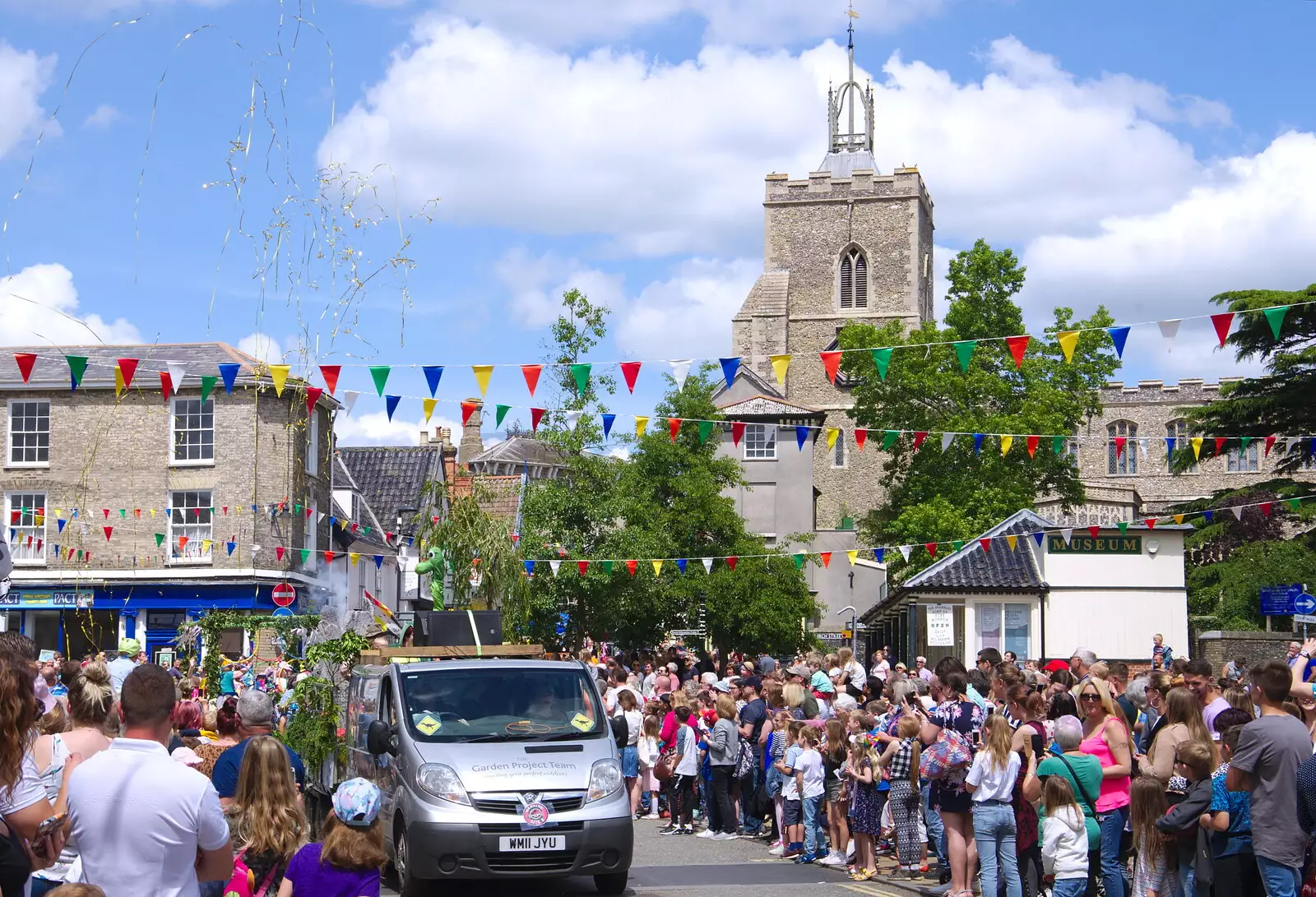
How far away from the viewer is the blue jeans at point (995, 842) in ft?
35.7

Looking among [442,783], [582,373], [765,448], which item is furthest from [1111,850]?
[765,448]

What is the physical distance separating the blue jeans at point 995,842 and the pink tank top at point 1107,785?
0.69 meters

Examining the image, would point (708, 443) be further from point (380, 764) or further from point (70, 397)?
point (380, 764)

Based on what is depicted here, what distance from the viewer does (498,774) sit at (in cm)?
1168

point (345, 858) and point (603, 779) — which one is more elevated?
point (345, 858)

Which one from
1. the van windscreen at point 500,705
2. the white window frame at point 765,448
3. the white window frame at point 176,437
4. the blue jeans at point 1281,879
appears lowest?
the blue jeans at point 1281,879

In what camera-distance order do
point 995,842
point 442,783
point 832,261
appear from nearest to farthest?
point 995,842 < point 442,783 < point 832,261

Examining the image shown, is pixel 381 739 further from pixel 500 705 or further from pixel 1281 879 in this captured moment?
pixel 1281 879

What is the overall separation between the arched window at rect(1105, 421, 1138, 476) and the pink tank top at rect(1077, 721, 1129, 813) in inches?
3463

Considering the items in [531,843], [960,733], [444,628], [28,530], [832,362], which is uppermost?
[832,362]

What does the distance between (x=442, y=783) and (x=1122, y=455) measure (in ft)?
294

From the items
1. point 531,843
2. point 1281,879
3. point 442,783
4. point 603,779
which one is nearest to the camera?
point 1281,879

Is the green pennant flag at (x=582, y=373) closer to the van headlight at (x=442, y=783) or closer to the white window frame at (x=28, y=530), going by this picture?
the van headlight at (x=442, y=783)

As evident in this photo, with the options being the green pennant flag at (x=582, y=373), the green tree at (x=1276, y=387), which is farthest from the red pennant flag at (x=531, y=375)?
the green tree at (x=1276, y=387)
